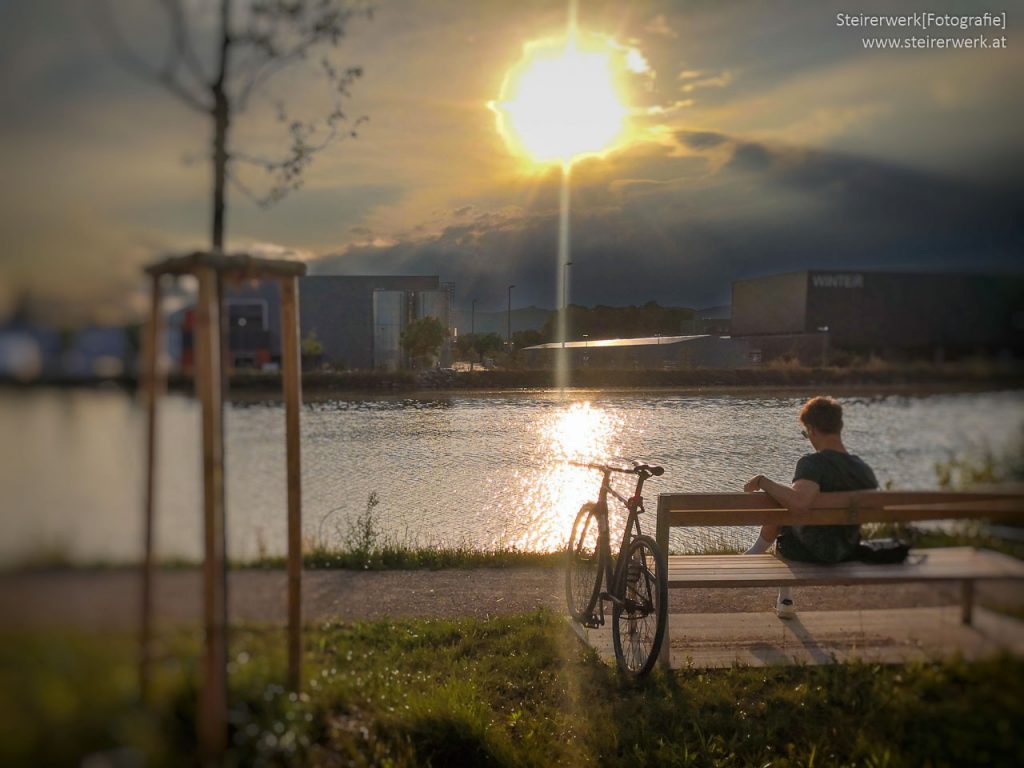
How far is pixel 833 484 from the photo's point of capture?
4.38m

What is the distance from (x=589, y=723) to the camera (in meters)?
3.82

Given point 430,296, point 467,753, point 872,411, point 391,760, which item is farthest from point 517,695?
point 430,296

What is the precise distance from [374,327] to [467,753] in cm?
444

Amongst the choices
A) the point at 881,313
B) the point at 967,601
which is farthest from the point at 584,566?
the point at 881,313

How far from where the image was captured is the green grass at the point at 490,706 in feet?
6.39

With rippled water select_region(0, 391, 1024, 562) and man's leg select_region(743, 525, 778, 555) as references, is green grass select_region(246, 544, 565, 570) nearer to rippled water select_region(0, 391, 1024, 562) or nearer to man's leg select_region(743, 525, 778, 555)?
rippled water select_region(0, 391, 1024, 562)

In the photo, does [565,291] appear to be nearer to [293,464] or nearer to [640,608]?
[640,608]

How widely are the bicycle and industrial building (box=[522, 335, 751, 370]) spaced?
2596mm

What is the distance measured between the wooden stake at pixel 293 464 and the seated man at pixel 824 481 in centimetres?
249

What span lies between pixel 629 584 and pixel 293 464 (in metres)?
2.14

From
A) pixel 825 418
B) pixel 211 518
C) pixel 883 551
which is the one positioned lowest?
pixel 883 551

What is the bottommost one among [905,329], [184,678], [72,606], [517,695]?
[517,695]

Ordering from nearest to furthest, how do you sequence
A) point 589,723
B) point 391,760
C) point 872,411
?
point 391,760 < point 589,723 < point 872,411

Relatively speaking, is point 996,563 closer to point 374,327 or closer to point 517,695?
point 517,695
